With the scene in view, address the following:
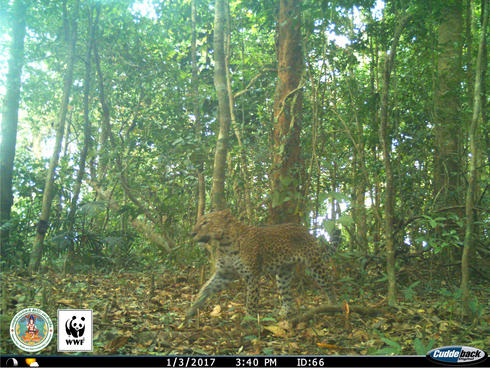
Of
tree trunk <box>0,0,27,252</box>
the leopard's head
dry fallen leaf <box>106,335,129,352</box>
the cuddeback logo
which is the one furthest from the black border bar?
tree trunk <box>0,0,27,252</box>

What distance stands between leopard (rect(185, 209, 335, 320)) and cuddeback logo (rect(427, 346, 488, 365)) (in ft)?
6.07

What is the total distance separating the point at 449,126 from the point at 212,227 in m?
4.19

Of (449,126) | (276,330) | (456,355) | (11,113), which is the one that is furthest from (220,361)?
(11,113)

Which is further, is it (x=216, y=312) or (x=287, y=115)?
(x=287, y=115)

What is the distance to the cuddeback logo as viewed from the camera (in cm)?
306

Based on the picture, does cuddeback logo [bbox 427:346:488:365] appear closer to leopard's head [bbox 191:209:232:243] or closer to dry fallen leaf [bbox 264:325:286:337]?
dry fallen leaf [bbox 264:325:286:337]

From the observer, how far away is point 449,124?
19.7ft

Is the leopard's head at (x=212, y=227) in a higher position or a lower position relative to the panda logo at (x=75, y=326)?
higher

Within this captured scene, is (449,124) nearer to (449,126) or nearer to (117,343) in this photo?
(449,126)

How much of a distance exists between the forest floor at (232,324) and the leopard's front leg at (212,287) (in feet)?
0.58

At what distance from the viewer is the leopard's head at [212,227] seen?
475 centimetres

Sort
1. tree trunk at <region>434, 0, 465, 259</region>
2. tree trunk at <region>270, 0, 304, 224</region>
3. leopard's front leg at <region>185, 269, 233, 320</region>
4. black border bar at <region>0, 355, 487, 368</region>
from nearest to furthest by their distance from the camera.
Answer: black border bar at <region>0, 355, 487, 368</region>
leopard's front leg at <region>185, 269, 233, 320</region>
tree trunk at <region>270, 0, 304, 224</region>
tree trunk at <region>434, 0, 465, 259</region>

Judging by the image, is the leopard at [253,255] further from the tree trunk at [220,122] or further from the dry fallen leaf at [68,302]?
the dry fallen leaf at [68,302]

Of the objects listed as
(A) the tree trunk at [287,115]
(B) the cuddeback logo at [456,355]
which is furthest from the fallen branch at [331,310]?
(A) the tree trunk at [287,115]
